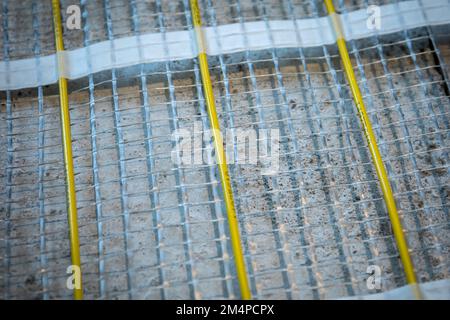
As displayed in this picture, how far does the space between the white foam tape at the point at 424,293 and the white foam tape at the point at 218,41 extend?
985 mm

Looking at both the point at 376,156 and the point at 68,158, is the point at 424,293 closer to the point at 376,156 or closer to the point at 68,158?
the point at 376,156

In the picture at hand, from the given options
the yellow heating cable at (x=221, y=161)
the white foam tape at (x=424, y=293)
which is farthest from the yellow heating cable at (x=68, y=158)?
the white foam tape at (x=424, y=293)

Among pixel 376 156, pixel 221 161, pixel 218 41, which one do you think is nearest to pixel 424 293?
pixel 376 156

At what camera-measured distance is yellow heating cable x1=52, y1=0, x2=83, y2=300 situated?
62.1 inches

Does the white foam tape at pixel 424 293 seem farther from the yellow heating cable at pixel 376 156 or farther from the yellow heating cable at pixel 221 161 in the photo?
the yellow heating cable at pixel 221 161

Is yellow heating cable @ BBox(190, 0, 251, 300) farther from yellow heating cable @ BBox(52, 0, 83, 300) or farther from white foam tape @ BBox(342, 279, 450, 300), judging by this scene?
yellow heating cable @ BBox(52, 0, 83, 300)

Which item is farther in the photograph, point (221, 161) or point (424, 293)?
point (221, 161)

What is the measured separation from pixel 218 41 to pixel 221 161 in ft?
1.74

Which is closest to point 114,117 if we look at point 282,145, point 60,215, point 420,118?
point 60,215

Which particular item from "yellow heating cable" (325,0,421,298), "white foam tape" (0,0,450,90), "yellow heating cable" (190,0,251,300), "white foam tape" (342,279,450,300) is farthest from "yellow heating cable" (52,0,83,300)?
"yellow heating cable" (325,0,421,298)

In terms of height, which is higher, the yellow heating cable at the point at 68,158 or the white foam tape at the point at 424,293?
the yellow heating cable at the point at 68,158

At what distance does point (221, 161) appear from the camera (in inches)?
66.6

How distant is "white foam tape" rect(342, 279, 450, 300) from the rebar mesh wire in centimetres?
7

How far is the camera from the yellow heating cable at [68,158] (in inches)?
62.1
